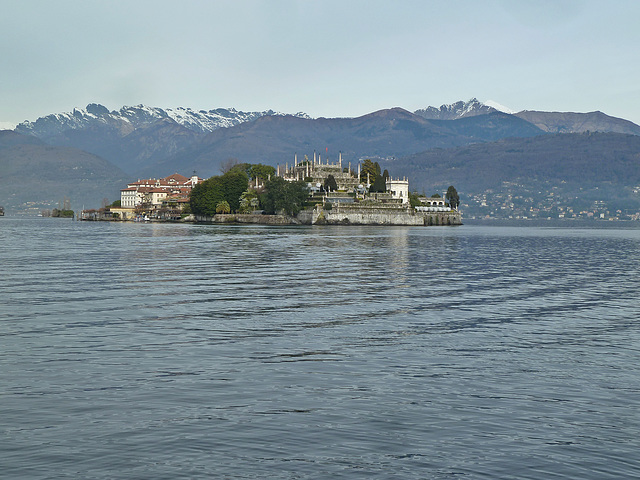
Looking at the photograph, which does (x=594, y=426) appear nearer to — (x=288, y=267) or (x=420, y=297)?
(x=420, y=297)

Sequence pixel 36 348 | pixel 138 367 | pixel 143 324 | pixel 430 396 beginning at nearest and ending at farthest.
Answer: pixel 430 396
pixel 138 367
pixel 36 348
pixel 143 324

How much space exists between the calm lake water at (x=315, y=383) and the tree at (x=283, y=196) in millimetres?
151850

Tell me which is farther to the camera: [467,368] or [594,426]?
[467,368]

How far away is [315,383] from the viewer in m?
19.1

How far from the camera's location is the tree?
192 metres

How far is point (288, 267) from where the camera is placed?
55.0 meters

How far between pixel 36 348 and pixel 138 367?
4576 millimetres

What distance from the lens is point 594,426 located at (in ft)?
51.7

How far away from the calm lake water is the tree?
498ft

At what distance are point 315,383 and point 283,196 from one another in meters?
174

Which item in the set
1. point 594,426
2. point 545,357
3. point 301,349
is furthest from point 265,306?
point 594,426

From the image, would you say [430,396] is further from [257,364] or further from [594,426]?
[257,364]

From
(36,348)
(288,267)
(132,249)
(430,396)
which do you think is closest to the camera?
(430,396)

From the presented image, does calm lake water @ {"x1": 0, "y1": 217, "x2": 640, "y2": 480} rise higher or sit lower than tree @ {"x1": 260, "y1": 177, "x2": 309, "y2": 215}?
lower
